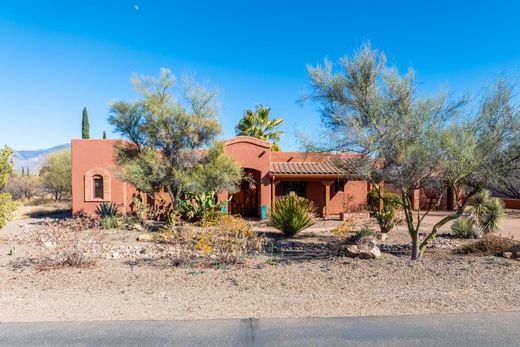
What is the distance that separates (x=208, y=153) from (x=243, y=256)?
698 cm

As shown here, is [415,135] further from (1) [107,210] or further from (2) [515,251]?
(1) [107,210]

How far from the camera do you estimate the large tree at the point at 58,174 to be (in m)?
28.8

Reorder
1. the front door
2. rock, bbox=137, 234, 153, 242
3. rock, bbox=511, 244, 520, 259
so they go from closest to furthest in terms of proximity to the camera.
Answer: rock, bbox=511, 244, 520, 259 < rock, bbox=137, 234, 153, 242 < the front door

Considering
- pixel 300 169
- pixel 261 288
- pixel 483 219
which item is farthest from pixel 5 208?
pixel 483 219

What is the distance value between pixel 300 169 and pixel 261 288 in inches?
516

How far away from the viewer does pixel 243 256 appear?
27.1 feet

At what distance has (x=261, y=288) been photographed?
20.0 feet

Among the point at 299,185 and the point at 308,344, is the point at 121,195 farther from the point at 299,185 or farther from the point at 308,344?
the point at 308,344

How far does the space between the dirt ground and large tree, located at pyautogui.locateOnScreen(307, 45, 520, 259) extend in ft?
5.75

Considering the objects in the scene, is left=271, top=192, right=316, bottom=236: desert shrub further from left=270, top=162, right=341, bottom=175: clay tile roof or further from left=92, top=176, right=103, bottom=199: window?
left=92, top=176, right=103, bottom=199: window

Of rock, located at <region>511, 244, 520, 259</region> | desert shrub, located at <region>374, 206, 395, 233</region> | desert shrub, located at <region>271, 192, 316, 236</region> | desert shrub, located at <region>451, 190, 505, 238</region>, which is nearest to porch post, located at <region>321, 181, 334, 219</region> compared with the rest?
desert shrub, located at <region>374, 206, 395, 233</region>

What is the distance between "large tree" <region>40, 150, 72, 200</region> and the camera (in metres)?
28.8

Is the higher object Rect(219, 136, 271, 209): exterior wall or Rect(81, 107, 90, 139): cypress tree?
Rect(81, 107, 90, 139): cypress tree

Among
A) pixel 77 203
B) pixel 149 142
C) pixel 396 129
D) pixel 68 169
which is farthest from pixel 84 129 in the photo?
pixel 396 129
